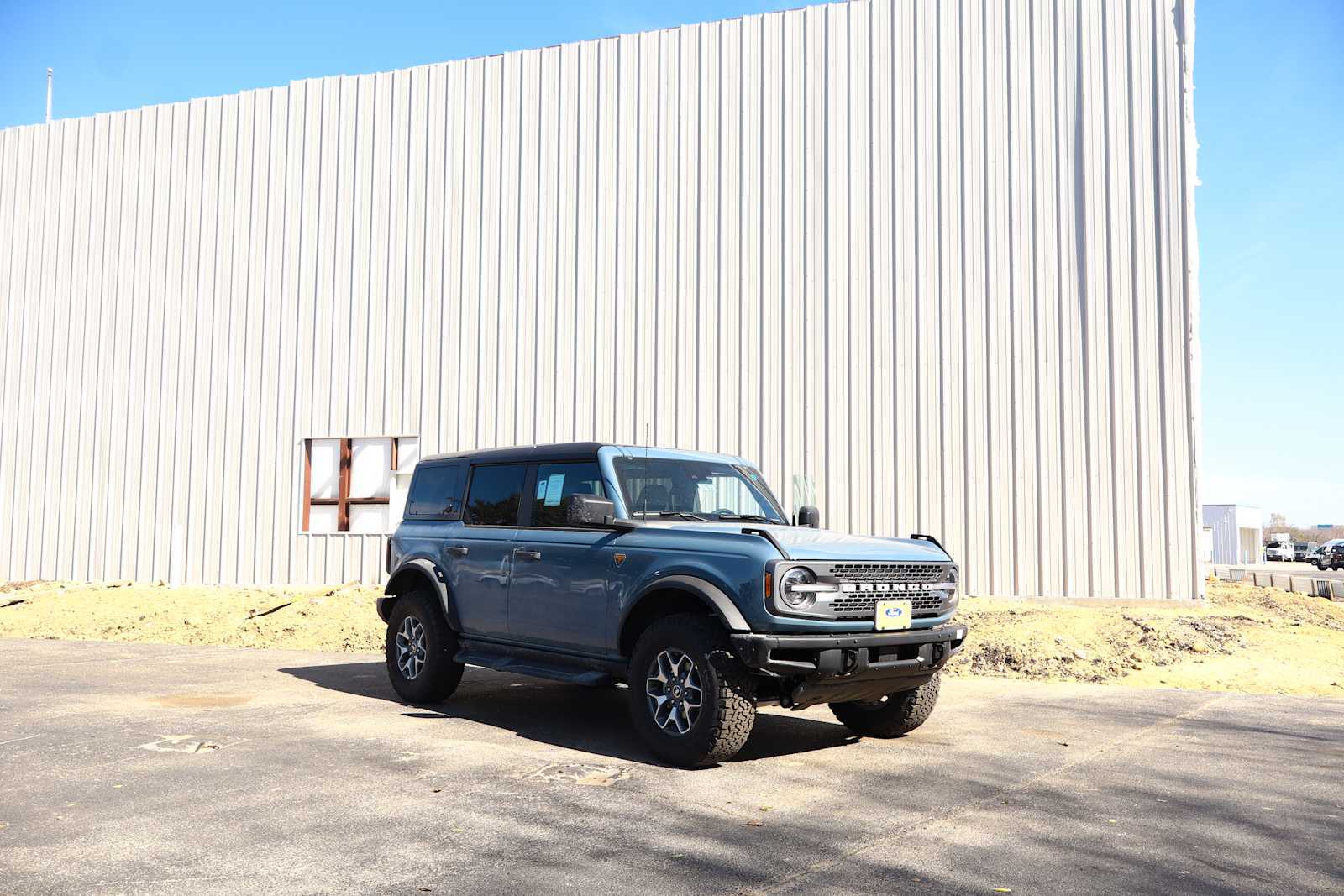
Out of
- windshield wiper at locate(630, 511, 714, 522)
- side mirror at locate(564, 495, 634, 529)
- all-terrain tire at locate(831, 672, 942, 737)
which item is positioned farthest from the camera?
all-terrain tire at locate(831, 672, 942, 737)

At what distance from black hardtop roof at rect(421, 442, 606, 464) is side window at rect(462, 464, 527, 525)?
0.07 metres

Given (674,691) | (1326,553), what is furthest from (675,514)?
(1326,553)

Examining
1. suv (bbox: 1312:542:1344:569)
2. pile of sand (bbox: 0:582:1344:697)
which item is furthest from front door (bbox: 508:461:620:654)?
suv (bbox: 1312:542:1344:569)

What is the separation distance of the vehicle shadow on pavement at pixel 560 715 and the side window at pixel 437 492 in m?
1.65

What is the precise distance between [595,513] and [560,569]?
2.59 ft

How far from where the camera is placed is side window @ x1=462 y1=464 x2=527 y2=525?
8430mm

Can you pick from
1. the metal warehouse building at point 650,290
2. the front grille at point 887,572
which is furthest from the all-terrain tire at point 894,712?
the metal warehouse building at point 650,290

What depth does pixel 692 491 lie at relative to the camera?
792 cm

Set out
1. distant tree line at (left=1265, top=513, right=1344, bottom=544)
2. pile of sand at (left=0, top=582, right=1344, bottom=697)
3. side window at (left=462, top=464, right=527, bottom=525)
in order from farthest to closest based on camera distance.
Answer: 1. distant tree line at (left=1265, top=513, right=1344, bottom=544)
2. pile of sand at (left=0, top=582, right=1344, bottom=697)
3. side window at (left=462, top=464, right=527, bottom=525)

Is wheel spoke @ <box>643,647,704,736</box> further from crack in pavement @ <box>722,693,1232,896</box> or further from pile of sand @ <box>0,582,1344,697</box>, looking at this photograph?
pile of sand @ <box>0,582,1344,697</box>

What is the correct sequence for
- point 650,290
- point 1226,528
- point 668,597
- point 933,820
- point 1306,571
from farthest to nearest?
point 1226,528, point 1306,571, point 650,290, point 668,597, point 933,820

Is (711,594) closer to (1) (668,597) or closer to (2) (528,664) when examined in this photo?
(1) (668,597)

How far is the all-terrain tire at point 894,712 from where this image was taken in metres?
7.67

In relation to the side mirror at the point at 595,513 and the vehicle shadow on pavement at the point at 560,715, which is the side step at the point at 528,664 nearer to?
the vehicle shadow on pavement at the point at 560,715
